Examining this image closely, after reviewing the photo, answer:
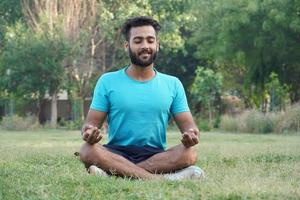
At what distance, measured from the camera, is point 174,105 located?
21.1 ft

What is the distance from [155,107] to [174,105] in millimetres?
242

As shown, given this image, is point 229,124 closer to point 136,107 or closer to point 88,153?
point 136,107

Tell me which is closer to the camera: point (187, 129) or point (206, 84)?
point (187, 129)

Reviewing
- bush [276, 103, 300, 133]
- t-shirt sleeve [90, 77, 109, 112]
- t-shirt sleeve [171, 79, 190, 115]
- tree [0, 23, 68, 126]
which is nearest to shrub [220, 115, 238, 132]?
bush [276, 103, 300, 133]

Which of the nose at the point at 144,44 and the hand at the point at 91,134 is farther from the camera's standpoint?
the nose at the point at 144,44

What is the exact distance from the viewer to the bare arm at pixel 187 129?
5.87m

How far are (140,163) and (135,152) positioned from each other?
0.12 m

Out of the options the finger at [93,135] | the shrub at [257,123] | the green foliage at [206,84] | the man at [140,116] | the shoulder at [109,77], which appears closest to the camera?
the finger at [93,135]

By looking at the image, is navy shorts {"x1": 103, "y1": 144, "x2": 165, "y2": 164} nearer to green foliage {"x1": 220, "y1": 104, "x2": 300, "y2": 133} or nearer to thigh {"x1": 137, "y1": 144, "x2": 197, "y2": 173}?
thigh {"x1": 137, "y1": 144, "x2": 197, "y2": 173}

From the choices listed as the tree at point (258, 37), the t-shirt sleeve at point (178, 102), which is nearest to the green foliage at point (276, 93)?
the tree at point (258, 37)

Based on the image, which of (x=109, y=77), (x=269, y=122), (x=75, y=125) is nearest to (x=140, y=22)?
(x=109, y=77)

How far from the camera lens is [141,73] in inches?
251

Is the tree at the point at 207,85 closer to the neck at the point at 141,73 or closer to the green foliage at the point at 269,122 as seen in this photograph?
the green foliage at the point at 269,122

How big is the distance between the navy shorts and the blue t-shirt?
0.04m
